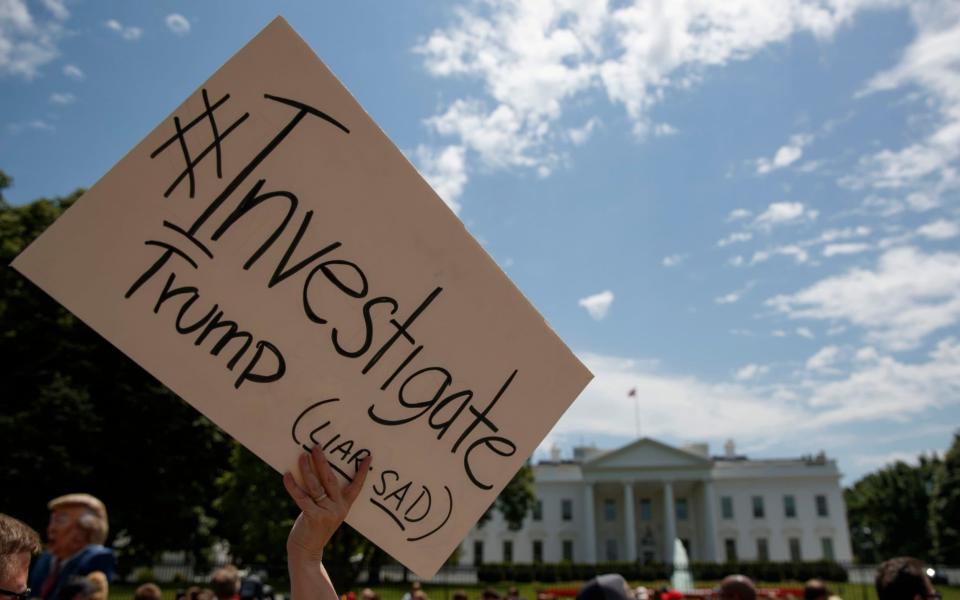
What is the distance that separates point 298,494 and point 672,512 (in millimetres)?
72976

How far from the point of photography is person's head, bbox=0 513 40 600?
173 cm

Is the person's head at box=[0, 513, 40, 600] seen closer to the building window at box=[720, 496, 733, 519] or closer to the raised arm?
the raised arm

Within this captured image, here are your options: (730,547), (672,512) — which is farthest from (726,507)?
(672,512)

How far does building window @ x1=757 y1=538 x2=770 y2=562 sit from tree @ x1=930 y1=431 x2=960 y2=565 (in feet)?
50.9

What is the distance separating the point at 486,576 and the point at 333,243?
4312cm

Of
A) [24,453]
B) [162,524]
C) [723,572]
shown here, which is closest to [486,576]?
[723,572]

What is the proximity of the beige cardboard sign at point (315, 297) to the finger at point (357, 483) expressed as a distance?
24 mm

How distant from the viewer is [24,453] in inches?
857

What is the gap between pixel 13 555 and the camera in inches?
69.2

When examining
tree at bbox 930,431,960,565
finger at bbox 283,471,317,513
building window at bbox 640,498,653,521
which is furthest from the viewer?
building window at bbox 640,498,653,521

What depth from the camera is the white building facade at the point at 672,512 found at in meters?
70.7

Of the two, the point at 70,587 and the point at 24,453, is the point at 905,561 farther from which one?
the point at 24,453

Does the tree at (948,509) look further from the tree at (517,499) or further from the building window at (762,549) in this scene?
the tree at (517,499)

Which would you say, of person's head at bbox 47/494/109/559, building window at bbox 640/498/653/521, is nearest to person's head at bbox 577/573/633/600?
person's head at bbox 47/494/109/559
